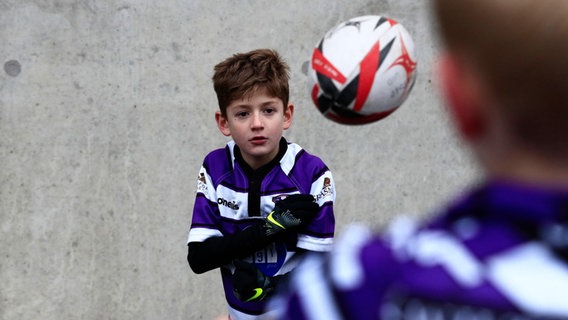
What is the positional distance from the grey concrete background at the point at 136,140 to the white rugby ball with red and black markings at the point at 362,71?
78.8 inches

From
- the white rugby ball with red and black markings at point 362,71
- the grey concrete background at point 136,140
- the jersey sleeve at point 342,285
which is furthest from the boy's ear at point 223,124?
the jersey sleeve at point 342,285

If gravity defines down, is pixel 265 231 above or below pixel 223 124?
below

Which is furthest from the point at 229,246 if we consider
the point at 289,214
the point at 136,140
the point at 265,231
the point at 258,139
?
the point at 136,140

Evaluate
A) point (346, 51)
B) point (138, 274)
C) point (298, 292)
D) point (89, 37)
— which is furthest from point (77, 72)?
point (298, 292)

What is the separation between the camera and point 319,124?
5242 millimetres

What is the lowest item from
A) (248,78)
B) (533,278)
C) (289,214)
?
(533,278)

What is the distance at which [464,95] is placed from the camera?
910 millimetres

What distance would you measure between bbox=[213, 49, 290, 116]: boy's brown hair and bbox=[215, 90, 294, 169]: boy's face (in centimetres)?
3

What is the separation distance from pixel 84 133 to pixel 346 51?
8.28ft

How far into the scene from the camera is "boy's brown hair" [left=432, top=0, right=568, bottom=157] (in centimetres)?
82

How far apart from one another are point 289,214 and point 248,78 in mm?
609

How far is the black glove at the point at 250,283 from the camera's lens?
337cm

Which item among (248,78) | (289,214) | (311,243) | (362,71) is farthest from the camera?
(248,78)

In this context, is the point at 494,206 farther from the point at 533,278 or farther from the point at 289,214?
the point at 289,214
